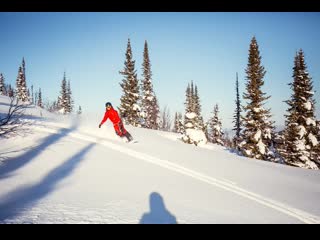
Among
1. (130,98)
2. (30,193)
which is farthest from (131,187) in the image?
(130,98)

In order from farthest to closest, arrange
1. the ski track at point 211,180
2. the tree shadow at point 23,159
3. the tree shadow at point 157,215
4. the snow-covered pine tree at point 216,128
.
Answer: the snow-covered pine tree at point 216,128 < the tree shadow at point 23,159 < the ski track at point 211,180 < the tree shadow at point 157,215

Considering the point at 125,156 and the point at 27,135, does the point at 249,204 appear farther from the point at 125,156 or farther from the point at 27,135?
the point at 27,135

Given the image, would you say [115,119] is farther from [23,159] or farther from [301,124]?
[301,124]

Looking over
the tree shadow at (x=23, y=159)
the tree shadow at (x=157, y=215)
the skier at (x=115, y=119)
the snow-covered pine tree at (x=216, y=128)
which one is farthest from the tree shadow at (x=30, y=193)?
the snow-covered pine tree at (x=216, y=128)

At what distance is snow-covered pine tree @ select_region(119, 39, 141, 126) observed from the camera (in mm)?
35969

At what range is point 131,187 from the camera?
7434 millimetres

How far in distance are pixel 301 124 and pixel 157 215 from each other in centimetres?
2610

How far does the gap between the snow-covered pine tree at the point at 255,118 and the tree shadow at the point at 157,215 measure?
22.4 m

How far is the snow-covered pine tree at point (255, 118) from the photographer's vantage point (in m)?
26.7

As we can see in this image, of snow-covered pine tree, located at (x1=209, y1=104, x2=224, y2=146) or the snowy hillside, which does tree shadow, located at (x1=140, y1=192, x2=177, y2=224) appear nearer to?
the snowy hillside

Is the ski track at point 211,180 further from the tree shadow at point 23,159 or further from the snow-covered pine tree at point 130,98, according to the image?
the snow-covered pine tree at point 130,98
